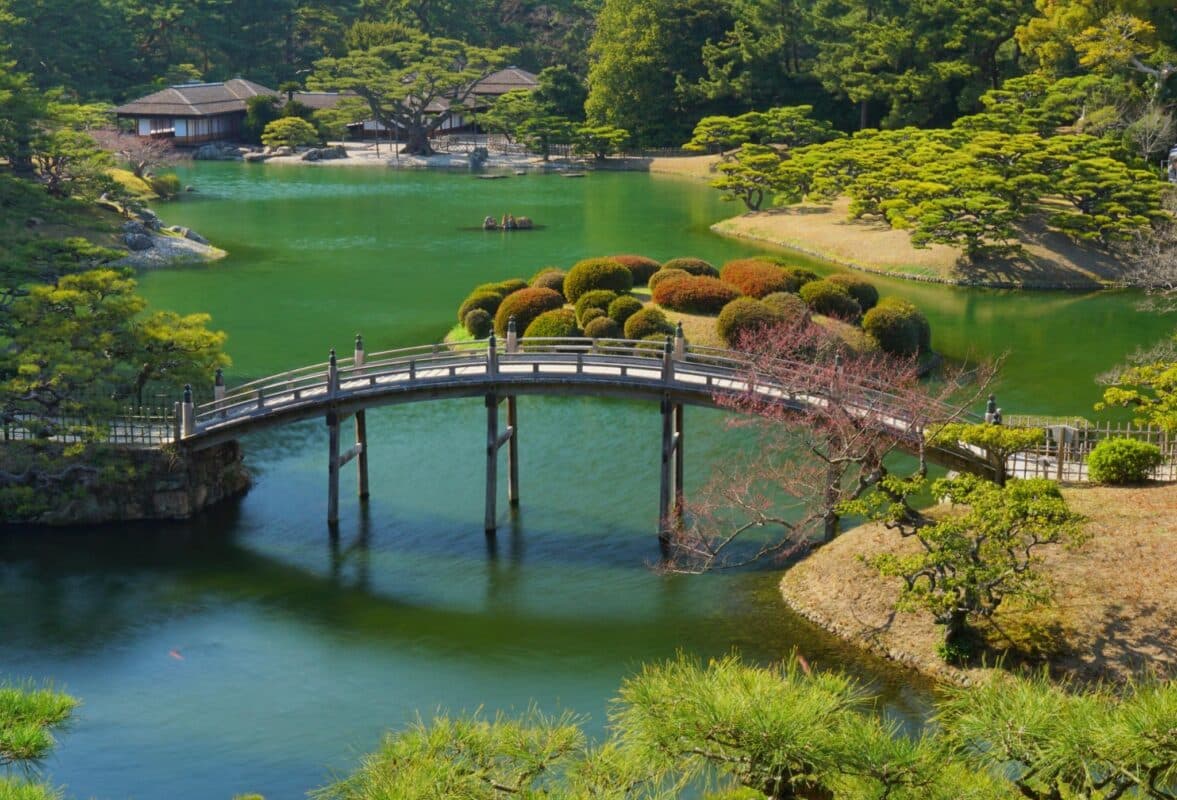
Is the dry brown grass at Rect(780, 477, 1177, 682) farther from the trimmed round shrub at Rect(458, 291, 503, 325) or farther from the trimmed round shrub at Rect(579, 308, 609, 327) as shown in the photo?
the trimmed round shrub at Rect(458, 291, 503, 325)

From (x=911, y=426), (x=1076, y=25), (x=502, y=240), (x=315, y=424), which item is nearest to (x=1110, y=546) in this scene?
(x=911, y=426)

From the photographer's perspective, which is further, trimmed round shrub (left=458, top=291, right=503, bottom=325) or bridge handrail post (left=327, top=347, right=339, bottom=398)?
trimmed round shrub (left=458, top=291, right=503, bottom=325)

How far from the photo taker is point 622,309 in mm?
42844

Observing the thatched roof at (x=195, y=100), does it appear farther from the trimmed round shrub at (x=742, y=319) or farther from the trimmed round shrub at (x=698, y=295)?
the trimmed round shrub at (x=742, y=319)

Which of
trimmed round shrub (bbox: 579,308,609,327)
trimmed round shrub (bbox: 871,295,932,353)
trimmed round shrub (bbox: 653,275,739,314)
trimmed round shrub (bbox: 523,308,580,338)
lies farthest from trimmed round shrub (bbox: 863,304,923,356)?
trimmed round shrub (bbox: 523,308,580,338)

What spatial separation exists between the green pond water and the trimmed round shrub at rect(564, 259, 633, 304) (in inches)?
194

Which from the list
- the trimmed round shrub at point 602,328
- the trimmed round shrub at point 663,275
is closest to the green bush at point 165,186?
the trimmed round shrub at point 663,275

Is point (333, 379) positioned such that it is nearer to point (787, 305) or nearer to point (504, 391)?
point (504, 391)

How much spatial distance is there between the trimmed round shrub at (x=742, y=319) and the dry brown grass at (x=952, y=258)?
18517 millimetres

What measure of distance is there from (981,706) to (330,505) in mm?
21230

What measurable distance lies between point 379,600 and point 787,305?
1838 centimetres

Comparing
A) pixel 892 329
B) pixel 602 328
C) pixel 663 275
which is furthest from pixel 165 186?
pixel 892 329

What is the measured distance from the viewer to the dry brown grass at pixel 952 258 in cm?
5766

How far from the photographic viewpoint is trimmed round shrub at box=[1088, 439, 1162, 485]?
89.8 feet
